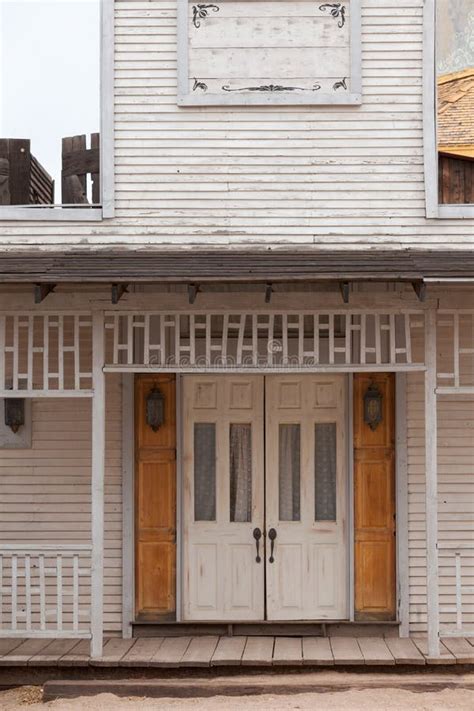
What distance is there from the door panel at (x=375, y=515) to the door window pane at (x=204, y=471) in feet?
4.39

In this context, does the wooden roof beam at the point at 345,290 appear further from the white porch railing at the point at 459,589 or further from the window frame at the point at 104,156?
the window frame at the point at 104,156

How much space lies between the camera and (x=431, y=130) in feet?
32.3

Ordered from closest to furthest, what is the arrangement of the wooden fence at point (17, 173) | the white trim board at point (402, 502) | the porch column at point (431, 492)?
the porch column at point (431, 492), the white trim board at point (402, 502), the wooden fence at point (17, 173)

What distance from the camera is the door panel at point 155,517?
985 centimetres

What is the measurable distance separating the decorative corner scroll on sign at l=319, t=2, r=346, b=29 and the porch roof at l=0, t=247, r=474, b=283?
7.21 ft

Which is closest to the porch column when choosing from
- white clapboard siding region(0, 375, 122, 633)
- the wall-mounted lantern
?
white clapboard siding region(0, 375, 122, 633)

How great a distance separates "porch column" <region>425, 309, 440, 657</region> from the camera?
8727mm

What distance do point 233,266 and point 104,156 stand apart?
206 centimetres

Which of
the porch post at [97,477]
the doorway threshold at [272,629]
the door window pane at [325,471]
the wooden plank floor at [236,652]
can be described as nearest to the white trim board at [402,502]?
the doorway threshold at [272,629]

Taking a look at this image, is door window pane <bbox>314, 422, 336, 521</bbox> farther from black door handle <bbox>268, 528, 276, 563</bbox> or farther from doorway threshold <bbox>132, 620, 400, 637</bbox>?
doorway threshold <bbox>132, 620, 400, 637</bbox>

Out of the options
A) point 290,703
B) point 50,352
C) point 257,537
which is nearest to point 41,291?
point 50,352

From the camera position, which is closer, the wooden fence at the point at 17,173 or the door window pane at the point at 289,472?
the door window pane at the point at 289,472

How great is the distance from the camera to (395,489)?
9.84 metres

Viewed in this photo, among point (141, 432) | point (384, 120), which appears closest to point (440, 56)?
point (384, 120)
